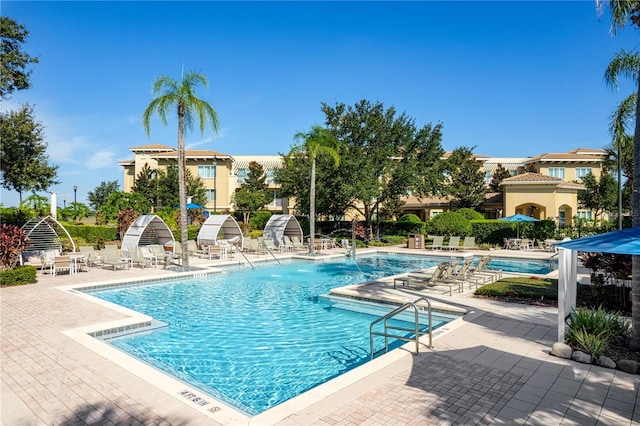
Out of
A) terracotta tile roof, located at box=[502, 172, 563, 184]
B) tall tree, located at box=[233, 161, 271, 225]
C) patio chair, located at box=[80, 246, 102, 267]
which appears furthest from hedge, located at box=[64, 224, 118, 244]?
terracotta tile roof, located at box=[502, 172, 563, 184]

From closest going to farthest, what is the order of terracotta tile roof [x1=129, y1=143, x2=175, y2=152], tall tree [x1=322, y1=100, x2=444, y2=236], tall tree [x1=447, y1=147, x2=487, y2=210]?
1. tall tree [x1=322, y1=100, x2=444, y2=236]
2. tall tree [x1=447, y1=147, x2=487, y2=210]
3. terracotta tile roof [x1=129, y1=143, x2=175, y2=152]

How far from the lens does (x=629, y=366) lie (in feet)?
19.4

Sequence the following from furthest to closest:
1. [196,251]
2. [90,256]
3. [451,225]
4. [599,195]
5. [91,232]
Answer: [599,195] < [451,225] < [91,232] < [196,251] < [90,256]

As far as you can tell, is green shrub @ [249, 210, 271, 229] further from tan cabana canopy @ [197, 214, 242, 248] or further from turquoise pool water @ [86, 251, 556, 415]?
turquoise pool water @ [86, 251, 556, 415]

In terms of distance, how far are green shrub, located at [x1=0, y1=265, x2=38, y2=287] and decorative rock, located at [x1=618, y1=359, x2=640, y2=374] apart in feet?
55.0

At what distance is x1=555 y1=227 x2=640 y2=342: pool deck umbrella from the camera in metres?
5.80

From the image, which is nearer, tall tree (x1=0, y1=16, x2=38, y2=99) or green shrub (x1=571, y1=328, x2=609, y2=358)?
green shrub (x1=571, y1=328, x2=609, y2=358)

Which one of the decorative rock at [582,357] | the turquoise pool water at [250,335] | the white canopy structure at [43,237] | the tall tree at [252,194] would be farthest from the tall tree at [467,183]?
the decorative rock at [582,357]

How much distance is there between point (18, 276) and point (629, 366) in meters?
16.9

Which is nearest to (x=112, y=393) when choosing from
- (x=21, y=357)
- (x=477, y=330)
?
(x=21, y=357)

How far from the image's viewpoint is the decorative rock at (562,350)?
660 cm

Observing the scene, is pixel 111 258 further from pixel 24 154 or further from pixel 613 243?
pixel 613 243

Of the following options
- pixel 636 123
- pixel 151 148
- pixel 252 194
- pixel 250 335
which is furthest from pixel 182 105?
pixel 151 148

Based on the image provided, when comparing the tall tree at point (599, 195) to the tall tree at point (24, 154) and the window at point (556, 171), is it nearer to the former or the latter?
the window at point (556, 171)
